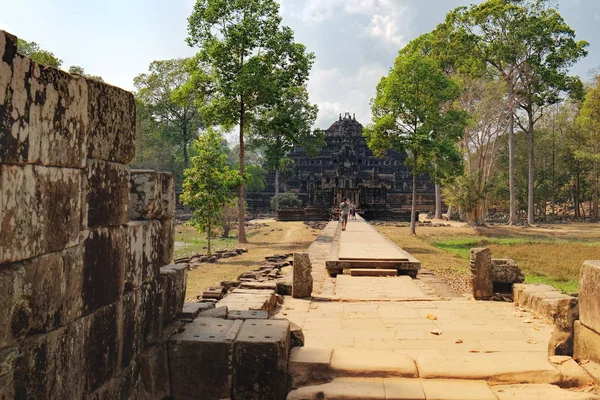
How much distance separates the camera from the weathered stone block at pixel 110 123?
2902 millimetres

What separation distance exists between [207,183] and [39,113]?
14920 millimetres

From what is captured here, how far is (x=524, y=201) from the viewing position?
39.6 meters

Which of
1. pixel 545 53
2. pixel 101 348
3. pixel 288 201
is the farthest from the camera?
pixel 288 201

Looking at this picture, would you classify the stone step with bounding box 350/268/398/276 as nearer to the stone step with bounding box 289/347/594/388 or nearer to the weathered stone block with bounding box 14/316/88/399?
the stone step with bounding box 289/347/594/388

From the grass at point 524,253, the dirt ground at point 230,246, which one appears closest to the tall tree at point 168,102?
the dirt ground at point 230,246

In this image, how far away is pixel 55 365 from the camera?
2441 millimetres

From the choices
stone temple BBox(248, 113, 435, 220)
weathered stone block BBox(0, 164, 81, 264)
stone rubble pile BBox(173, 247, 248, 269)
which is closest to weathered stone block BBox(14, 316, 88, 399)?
weathered stone block BBox(0, 164, 81, 264)

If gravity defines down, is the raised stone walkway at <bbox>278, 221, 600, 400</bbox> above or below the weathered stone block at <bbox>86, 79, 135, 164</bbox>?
below

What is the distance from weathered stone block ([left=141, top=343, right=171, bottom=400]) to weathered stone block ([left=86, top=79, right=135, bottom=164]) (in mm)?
1380

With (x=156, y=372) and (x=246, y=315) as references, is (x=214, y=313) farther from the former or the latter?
(x=156, y=372)

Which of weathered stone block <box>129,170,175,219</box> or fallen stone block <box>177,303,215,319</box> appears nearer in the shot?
weathered stone block <box>129,170,175,219</box>

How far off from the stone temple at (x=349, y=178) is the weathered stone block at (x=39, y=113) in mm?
40306

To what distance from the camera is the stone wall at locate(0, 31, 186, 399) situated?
7.09 feet

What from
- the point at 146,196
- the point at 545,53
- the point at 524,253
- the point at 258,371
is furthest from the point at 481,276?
the point at 545,53
